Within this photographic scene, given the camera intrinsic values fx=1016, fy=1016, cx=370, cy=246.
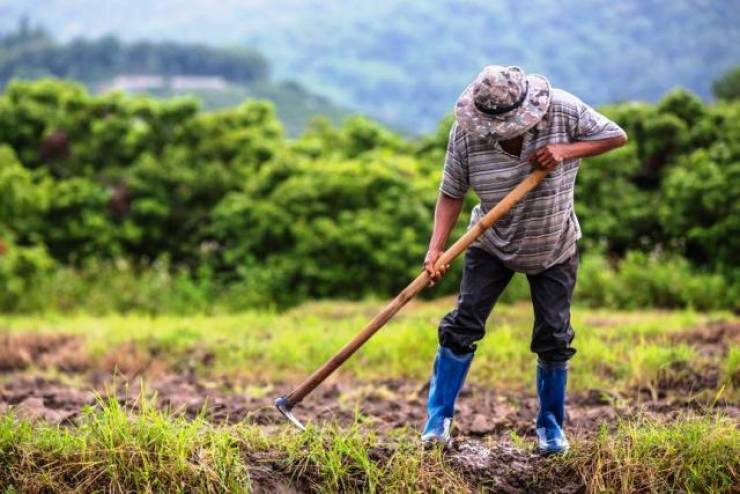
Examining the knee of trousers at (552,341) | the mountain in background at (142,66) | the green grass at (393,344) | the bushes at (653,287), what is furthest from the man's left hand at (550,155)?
the mountain in background at (142,66)

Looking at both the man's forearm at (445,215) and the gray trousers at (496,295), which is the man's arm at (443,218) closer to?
the man's forearm at (445,215)

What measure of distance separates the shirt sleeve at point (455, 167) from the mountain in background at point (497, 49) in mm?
67356

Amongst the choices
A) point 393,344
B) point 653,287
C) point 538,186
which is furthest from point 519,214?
point 653,287

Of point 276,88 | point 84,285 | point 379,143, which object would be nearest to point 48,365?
point 84,285

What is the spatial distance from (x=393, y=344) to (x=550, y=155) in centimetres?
427

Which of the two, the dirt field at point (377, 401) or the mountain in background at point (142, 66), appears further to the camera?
the mountain in background at point (142, 66)

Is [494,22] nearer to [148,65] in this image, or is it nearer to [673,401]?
[148,65]

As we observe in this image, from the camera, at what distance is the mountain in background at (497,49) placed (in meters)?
81.0

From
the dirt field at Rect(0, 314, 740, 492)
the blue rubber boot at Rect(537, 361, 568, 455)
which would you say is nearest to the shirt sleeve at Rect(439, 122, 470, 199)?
the blue rubber boot at Rect(537, 361, 568, 455)

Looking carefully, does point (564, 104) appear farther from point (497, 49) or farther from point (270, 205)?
point (497, 49)

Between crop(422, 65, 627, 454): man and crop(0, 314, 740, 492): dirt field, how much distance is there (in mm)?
245

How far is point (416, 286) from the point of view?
4.52 metres

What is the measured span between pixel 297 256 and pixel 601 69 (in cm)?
7632

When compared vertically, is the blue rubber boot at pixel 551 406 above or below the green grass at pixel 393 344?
above
